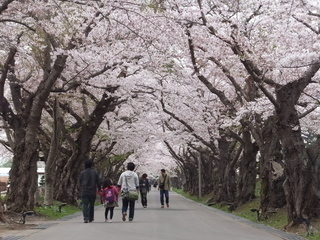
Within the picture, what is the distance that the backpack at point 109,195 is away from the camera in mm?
14273

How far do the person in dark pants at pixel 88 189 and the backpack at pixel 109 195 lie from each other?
841 mm

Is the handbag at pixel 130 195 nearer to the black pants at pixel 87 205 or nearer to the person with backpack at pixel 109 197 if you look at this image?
the person with backpack at pixel 109 197

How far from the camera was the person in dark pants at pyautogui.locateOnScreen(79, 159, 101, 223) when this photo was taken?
13.3 meters

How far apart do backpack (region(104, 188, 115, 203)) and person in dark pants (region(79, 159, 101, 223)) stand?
2.76 feet

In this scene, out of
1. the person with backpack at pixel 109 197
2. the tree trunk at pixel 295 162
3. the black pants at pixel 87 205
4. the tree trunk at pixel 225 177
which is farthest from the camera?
the tree trunk at pixel 225 177

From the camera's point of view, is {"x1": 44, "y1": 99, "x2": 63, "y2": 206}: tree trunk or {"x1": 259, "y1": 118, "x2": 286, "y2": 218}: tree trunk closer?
{"x1": 259, "y1": 118, "x2": 286, "y2": 218}: tree trunk

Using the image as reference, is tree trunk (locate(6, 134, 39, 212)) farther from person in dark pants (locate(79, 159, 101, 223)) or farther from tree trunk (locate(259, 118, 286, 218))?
tree trunk (locate(259, 118, 286, 218))

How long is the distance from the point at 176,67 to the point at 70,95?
5364 millimetres

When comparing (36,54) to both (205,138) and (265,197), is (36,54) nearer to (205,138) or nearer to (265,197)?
(265,197)

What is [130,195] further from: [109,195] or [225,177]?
[225,177]

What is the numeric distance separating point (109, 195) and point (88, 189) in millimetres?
1147

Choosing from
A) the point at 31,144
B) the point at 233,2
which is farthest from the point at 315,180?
the point at 31,144

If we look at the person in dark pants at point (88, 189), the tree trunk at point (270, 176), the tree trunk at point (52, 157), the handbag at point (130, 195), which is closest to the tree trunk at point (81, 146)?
the tree trunk at point (52, 157)

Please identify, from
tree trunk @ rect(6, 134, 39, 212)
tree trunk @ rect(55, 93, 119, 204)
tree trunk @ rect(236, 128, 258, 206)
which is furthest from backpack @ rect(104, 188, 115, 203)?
tree trunk @ rect(236, 128, 258, 206)
